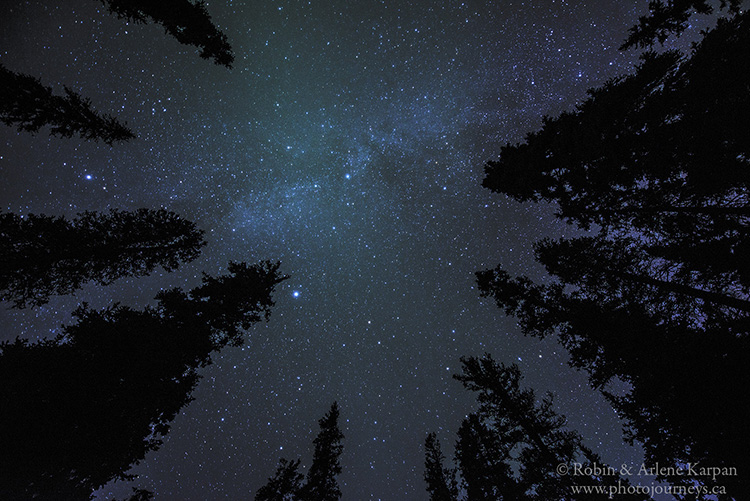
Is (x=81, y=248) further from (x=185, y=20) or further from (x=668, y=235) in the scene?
(x=668, y=235)

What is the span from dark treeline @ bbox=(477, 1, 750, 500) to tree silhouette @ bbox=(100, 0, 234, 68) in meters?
9.79

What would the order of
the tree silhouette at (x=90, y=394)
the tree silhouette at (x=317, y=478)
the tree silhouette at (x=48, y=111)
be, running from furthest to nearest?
the tree silhouette at (x=317, y=478)
the tree silhouette at (x=90, y=394)
the tree silhouette at (x=48, y=111)

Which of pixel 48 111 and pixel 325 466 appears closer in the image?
pixel 48 111

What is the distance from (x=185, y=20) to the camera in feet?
19.5

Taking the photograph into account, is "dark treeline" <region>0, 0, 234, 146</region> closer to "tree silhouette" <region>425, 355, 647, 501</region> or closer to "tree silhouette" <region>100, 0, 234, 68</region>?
"tree silhouette" <region>100, 0, 234, 68</region>

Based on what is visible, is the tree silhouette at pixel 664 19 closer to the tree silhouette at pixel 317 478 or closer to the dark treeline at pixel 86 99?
the dark treeline at pixel 86 99

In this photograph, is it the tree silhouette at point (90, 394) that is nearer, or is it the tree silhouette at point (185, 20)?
the tree silhouette at point (185, 20)

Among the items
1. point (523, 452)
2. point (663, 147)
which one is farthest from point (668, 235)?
point (523, 452)

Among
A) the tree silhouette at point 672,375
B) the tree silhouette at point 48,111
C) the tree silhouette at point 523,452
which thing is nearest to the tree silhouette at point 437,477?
the tree silhouette at point 523,452

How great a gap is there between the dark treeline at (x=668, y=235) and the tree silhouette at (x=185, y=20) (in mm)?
9790

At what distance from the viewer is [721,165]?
6043 mm

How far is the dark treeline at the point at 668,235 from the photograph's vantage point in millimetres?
5648

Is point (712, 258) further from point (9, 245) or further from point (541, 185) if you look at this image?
point (9, 245)

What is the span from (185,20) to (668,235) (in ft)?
47.5
